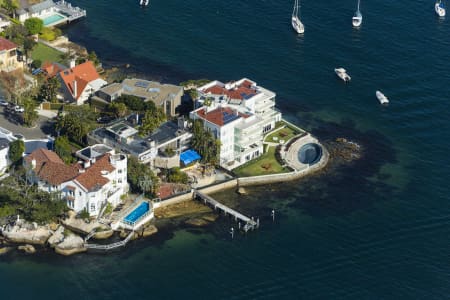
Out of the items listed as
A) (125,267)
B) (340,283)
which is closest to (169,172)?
(125,267)

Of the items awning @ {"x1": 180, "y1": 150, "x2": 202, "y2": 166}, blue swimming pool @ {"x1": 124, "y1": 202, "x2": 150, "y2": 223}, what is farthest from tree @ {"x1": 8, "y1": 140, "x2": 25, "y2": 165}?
awning @ {"x1": 180, "y1": 150, "x2": 202, "y2": 166}

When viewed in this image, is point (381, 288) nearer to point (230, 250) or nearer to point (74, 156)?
point (230, 250)

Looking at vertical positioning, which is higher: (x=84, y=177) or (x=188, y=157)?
(x=84, y=177)

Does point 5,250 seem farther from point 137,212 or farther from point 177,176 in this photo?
point 177,176

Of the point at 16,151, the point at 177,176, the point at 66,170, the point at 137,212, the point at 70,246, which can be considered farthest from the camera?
the point at 177,176

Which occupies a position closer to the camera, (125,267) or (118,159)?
(125,267)

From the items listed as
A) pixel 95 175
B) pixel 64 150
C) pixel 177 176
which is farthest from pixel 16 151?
pixel 177 176
